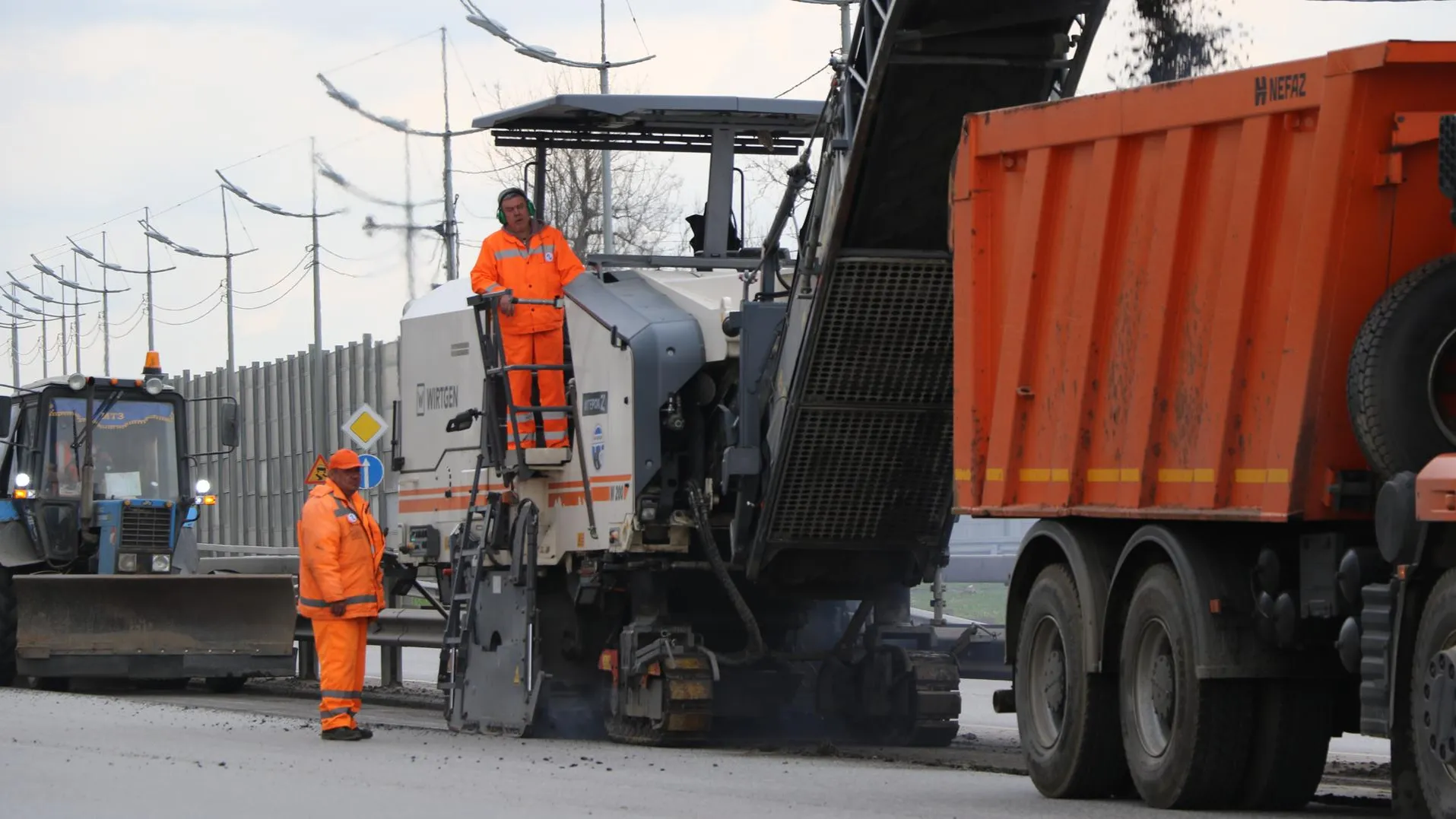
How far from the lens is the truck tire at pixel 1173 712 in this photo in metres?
8.34

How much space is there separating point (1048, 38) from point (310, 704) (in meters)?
8.27

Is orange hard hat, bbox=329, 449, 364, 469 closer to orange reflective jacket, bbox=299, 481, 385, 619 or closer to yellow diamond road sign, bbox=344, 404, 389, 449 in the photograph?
orange reflective jacket, bbox=299, 481, 385, 619

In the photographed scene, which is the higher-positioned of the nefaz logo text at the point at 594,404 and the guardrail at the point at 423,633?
the nefaz logo text at the point at 594,404

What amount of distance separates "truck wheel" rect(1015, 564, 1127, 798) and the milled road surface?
13 centimetres

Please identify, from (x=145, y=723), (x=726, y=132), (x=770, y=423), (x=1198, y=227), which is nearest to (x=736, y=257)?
(x=726, y=132)

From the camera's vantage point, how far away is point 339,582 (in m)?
12.5

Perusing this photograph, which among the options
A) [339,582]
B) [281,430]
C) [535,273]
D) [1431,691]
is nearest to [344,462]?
[339,582]

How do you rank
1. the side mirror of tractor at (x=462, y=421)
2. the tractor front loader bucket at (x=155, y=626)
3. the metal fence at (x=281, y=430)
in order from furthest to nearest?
1. the metal fence at (x=281, y=430)
2. the tractor front loader bucket at (x=155, y=626)
3. the side mirror of tractor at (x=462, y=421)

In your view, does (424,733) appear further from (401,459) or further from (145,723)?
(401,459)

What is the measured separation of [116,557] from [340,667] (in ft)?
21.8

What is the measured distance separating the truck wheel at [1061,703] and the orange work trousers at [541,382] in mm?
4473

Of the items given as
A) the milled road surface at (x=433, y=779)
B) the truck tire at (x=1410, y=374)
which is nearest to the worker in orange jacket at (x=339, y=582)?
the milled road surface at (x=433, y=779)

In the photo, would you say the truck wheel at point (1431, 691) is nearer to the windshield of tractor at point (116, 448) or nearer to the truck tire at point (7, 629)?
the truck tire at point (7, 629)

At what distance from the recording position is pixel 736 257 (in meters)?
14.5
